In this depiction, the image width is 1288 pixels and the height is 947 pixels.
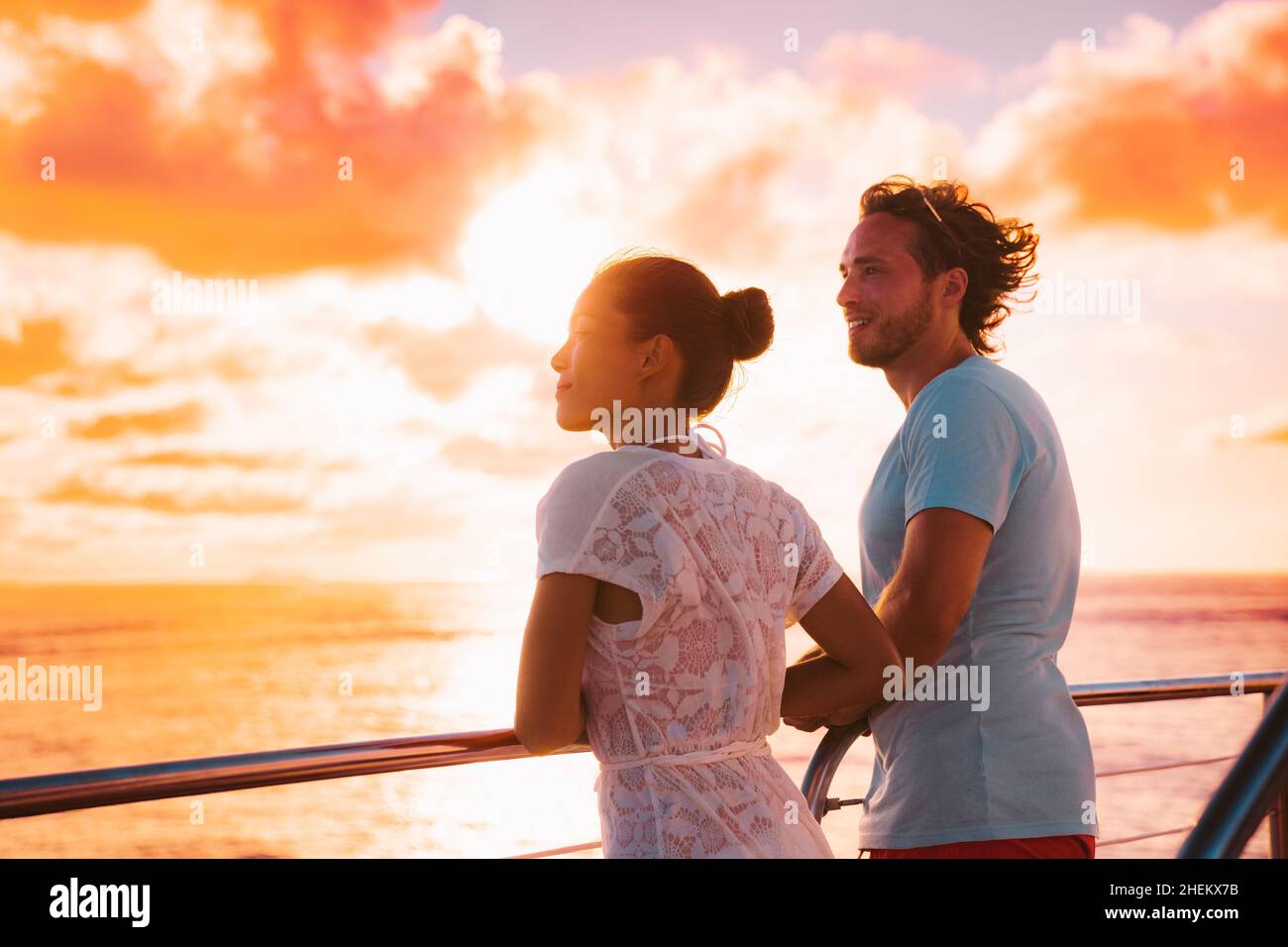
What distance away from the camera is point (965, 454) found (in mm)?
1524

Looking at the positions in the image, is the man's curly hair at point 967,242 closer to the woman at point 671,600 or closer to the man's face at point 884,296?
the man's face at point 884,296

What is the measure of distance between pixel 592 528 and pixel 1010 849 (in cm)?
83

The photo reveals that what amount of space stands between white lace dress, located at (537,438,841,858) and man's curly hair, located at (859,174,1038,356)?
0.77 metres

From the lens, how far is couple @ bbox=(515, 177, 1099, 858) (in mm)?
1235

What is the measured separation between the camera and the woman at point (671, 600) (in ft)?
3.99

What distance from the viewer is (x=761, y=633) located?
4.33ft

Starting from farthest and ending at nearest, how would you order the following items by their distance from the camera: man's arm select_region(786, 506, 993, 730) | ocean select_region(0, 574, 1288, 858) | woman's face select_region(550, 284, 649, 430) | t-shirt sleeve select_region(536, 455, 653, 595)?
1. ocean select_region(0, 574, 1288, 858)
2. man's arm select_region(786, 506, 993, 730)
3. woman's face select_region(550, 284, 649, 430)
4. t-shirt sleeve select_region(536, 455, 653, 595)

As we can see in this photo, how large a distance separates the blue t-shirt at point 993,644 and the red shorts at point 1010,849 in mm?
17

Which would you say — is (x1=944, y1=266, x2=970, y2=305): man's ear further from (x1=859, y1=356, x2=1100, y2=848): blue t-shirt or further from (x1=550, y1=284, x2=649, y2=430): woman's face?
(x1=550, y1=284, x2=649, y2=430): woman's face

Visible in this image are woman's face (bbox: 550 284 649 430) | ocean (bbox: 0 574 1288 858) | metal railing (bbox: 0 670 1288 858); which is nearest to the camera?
metal railing (bbox: 0 670 1288 858)

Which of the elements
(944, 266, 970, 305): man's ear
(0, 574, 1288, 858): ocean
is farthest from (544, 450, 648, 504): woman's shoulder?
(944, 266, 970, 305): man's ear

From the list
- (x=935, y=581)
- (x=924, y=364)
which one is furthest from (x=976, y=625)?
(x=924, y=364)
